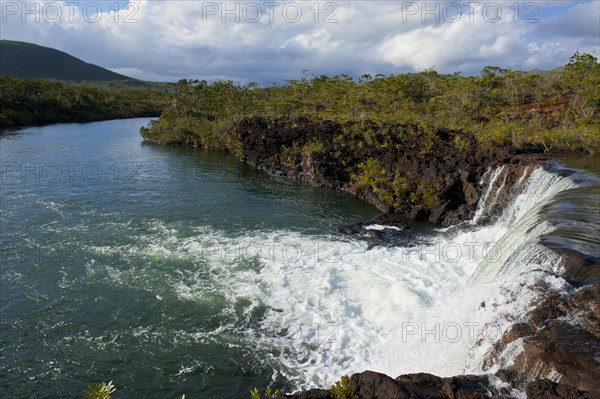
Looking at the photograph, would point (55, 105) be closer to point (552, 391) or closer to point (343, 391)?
point (343, 391)

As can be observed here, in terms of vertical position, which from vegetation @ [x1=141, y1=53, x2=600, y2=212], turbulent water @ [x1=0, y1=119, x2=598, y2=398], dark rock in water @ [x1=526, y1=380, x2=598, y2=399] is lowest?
turbulent water @ [x1=0, y1=119, x2=598, y2=398]

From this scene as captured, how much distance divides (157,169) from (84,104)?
62886 mm

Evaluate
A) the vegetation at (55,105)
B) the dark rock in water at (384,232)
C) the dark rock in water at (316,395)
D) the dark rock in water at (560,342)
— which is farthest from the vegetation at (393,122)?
the vegetation at (55,105)

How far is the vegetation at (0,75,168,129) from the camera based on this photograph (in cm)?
7575

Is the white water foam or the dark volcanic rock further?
the dark volcanic rock

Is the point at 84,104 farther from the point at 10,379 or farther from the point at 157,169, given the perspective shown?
the point at 10,379

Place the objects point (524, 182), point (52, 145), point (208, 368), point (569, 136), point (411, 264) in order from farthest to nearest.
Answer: point (52, 145), point (569, 136), point (524, 182), point (411, 264), point (208, 368)

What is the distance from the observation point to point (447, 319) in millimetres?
13766

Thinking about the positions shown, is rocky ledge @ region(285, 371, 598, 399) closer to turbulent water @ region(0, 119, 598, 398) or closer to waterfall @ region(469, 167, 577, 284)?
turbulent water @ region(0, 119, 598, 398)

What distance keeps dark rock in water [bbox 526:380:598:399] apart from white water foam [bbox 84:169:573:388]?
5.95ft

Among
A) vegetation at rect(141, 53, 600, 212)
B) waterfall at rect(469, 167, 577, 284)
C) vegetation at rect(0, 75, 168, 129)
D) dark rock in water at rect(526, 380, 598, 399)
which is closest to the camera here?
dark rock in water at rect(526, 380, 598, 399)

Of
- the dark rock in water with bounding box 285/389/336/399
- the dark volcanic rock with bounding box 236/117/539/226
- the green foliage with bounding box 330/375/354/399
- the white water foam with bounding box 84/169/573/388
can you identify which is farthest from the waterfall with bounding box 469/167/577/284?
the dark rock in water with bounding box 285/389/336/399

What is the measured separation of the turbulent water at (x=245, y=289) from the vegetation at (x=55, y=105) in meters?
54.8

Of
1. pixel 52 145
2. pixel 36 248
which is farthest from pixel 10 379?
pixel 52 145
